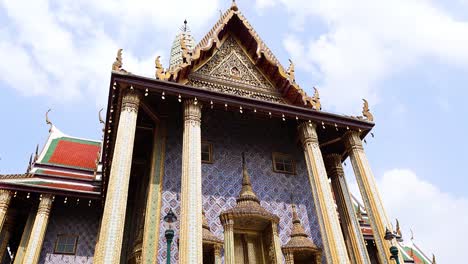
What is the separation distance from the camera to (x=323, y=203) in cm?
959

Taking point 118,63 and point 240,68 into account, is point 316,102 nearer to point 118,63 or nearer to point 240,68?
point 240,68

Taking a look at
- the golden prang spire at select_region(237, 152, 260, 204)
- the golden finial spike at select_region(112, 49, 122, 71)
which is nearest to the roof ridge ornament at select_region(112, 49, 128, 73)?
the golden finial spike at select_region(112, 49, 122, 71)

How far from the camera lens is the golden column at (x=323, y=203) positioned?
8.97 m

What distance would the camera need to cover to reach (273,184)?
37.8 ft

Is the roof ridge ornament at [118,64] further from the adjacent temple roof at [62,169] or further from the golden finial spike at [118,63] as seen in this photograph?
the adjacent temple roof at [62,169]

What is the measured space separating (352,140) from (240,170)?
3.32 m

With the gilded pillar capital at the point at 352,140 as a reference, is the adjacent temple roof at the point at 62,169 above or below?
above

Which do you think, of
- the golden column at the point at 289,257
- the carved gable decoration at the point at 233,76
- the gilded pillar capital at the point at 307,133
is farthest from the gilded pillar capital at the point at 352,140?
the golden column at the point at 289,257

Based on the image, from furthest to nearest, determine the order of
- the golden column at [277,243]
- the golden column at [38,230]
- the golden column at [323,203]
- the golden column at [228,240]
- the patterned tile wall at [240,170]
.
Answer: the golden column at [38,230]
the patterned tile wall at [240,170]
the golden column at [277,243]
the golden column at [228,240]
the golden column at [323,203]

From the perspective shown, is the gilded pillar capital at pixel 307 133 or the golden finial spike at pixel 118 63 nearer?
the golden finial spike at pixel 118 63

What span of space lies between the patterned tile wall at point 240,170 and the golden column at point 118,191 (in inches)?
70.0

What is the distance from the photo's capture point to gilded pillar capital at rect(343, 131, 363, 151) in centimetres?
1145

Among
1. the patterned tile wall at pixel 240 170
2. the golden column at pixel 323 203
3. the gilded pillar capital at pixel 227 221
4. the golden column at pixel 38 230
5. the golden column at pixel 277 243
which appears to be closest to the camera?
the golden column at pixel 323 203

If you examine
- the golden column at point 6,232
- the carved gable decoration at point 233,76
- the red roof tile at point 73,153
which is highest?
the red roof tile at point 73,153
